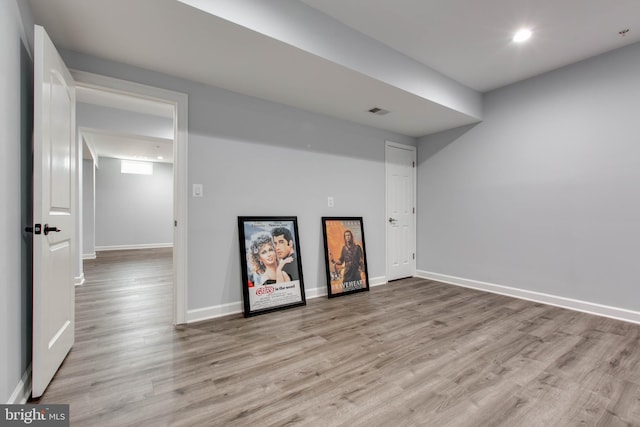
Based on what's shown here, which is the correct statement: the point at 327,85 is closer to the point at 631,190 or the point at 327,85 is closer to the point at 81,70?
the point at 81,70

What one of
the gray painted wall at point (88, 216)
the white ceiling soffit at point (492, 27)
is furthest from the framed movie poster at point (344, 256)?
the gray painted wall at point (88, 216)

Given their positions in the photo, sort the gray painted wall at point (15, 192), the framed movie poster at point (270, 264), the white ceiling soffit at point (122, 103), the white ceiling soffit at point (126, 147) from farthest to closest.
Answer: the white ceiling soffit at point (126, 147) → the white ceiling soffit at point (122, 103) → the framed movie poster at point (270, 264) → the gray painted wall at point (15, 192)

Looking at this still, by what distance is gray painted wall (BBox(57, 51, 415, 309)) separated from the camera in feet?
9.53

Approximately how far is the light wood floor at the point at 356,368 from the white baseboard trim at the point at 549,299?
0.48 feet

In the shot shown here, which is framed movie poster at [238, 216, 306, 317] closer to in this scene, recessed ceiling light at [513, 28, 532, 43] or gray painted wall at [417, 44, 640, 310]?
gray painted wall at [417, 44, 640, 310]

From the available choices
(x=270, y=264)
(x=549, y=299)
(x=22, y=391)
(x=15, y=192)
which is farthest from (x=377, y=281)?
(x=15, y=192)

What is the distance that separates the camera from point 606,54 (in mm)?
2996

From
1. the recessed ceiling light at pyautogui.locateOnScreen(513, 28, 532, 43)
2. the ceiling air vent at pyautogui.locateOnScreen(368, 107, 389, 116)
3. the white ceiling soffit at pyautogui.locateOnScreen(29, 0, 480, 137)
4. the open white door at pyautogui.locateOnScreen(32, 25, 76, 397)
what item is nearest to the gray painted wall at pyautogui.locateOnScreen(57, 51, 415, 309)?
the white ceiling soffit at pyautogui.locateOnScreen(29, 0, 480, 137)

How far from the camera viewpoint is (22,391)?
1.60 meters

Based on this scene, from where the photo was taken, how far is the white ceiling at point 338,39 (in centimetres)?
201

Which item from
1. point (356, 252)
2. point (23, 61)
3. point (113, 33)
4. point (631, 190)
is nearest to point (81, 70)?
point (113, 33)

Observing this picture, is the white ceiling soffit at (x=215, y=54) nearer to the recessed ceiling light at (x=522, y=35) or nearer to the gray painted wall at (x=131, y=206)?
the recessed ceiling light at (x=522, y=35)

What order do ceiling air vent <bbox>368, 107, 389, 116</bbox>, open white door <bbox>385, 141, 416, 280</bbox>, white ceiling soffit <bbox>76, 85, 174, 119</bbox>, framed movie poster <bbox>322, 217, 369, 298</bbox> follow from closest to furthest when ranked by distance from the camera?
ceiling air vent <bbox>368, 107, 389, 116</bbox>, framed movie poster <bbox>322, 217, 369, 298</bbox>, white ceiling soffit <bbox>76, 85, 174, 119</bbox>, open white door <bbox>385, 141, 416, 280</bbox>

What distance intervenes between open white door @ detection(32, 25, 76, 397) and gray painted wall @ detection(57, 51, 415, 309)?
762 mm
